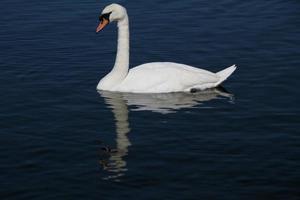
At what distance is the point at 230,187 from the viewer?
12.9 m

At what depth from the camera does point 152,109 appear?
17.1 m

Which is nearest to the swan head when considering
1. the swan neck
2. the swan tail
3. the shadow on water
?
the swan neck

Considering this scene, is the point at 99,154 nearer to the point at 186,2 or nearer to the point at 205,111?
the point at 205,111

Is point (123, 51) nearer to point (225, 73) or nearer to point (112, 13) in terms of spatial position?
point (112, 13)

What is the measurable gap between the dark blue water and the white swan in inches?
9.0

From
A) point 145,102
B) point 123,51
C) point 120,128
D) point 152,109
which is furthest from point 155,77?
point 120,128

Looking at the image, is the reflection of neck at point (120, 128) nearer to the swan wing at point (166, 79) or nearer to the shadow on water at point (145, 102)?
the shadow on water at point (145, 102)

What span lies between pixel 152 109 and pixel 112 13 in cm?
280

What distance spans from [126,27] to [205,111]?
3.31 metres

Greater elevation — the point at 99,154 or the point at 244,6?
the point at 244,6

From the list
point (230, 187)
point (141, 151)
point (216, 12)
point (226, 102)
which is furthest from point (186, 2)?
point (230, 187)

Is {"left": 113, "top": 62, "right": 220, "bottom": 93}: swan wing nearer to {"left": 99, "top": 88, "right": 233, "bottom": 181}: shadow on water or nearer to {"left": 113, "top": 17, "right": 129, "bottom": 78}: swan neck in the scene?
{"left": 99, "top": 88, "right": 233, "bottom": 181}: shadow on water

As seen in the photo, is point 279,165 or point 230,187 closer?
point 230,187

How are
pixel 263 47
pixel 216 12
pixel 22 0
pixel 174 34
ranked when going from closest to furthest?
pixel 263 47 → pixel 174 34 → pixel 216 12 → pixel 22 0
